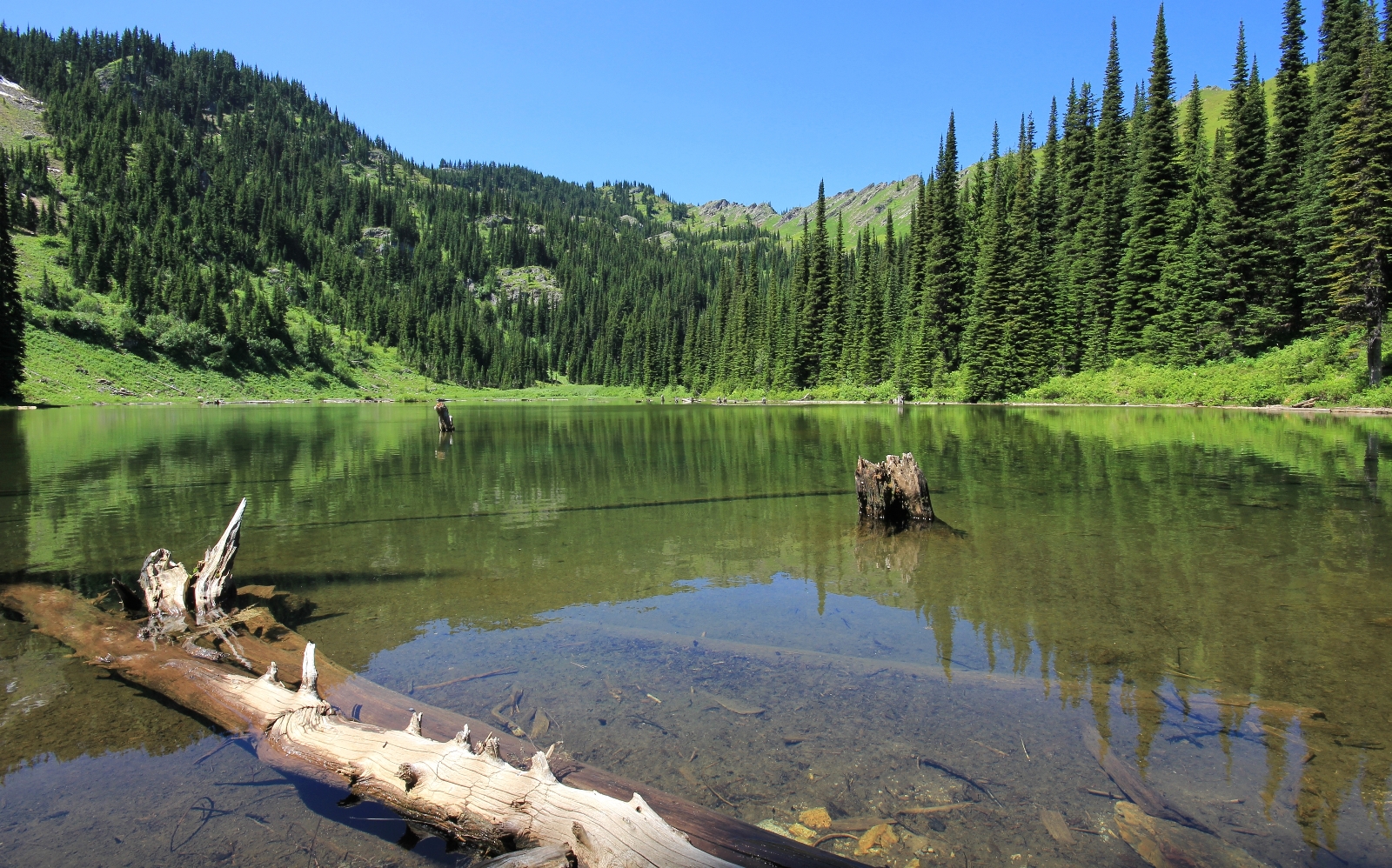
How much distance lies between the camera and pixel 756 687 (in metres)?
6.06

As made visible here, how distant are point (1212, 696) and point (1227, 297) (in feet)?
174

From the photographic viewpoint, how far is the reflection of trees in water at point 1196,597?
5141mm

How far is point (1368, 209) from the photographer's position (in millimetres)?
36281

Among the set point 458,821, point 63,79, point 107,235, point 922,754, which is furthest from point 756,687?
point 63,79

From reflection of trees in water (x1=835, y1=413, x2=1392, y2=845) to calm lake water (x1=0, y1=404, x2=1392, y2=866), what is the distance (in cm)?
5

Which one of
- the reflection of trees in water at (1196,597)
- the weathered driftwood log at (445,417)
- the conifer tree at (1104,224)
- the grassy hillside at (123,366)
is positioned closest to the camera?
the reflection of trees in water at (1196,597)

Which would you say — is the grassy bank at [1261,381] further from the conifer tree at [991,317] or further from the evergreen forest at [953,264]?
the conifer tree at [991,317]

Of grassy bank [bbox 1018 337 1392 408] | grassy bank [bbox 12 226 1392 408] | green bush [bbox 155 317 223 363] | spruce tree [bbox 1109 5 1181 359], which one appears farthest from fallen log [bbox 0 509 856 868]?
green bush [bbox 155 317 223 363]

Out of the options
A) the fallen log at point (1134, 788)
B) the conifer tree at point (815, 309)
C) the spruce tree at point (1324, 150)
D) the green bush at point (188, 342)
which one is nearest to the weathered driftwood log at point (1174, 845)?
the fallen log at point (1134, 788)

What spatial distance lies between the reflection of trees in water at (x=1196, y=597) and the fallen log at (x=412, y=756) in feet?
11.5

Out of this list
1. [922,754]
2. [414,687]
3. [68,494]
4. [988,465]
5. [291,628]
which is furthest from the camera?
[988,465]

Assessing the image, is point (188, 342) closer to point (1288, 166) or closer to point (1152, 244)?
point (1152, 244)

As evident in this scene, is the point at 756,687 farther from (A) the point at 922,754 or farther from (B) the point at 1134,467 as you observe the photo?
(B) the point at 1134,467

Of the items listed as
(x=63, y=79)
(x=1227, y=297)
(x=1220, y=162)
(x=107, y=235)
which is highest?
(x=63, y=79)
